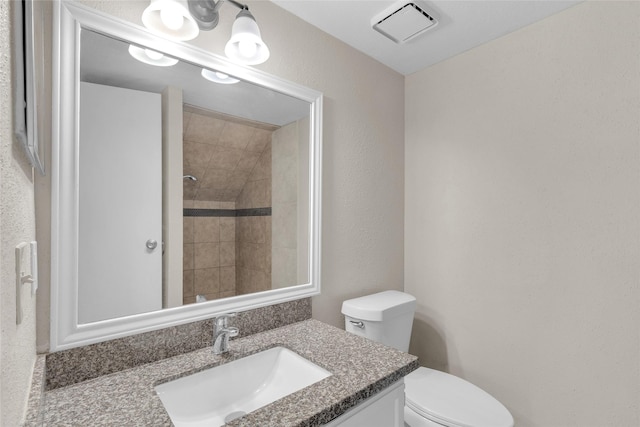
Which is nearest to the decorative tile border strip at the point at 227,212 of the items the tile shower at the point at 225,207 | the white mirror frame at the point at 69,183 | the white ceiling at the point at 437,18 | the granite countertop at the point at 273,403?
the tile shower at the point at 225,207

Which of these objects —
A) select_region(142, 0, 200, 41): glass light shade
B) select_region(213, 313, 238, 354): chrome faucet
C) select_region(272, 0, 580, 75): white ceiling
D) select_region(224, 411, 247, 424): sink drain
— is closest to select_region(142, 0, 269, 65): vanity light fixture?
select_region(142, 0, 200, 41): glass light shade

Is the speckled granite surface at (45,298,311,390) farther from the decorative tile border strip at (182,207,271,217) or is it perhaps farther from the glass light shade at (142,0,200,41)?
the glass light shade at (142,0,200,41)

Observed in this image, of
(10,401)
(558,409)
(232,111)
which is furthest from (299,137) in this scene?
(558,409)

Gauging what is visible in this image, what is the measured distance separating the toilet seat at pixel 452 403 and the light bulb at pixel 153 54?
164 centimetres

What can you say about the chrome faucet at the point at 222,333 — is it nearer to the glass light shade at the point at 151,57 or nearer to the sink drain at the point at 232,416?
the sink drain at the point at 232,416

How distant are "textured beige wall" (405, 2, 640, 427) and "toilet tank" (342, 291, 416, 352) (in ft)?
1.14

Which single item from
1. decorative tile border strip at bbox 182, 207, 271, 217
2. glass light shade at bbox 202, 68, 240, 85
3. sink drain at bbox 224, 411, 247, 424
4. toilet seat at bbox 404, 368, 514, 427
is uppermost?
glass light shade at bbox 202, 68, 240, 85

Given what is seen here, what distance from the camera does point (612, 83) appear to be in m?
1.30

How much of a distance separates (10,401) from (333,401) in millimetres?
619

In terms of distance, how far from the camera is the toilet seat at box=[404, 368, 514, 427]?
1.21 metres

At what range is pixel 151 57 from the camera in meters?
1.05

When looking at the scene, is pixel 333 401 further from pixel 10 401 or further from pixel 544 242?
pixel 544 242

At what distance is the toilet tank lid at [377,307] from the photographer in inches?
58.3

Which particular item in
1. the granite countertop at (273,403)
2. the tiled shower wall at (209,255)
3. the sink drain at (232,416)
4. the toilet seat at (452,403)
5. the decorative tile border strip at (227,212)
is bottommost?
the toilet seat at (452,403)
